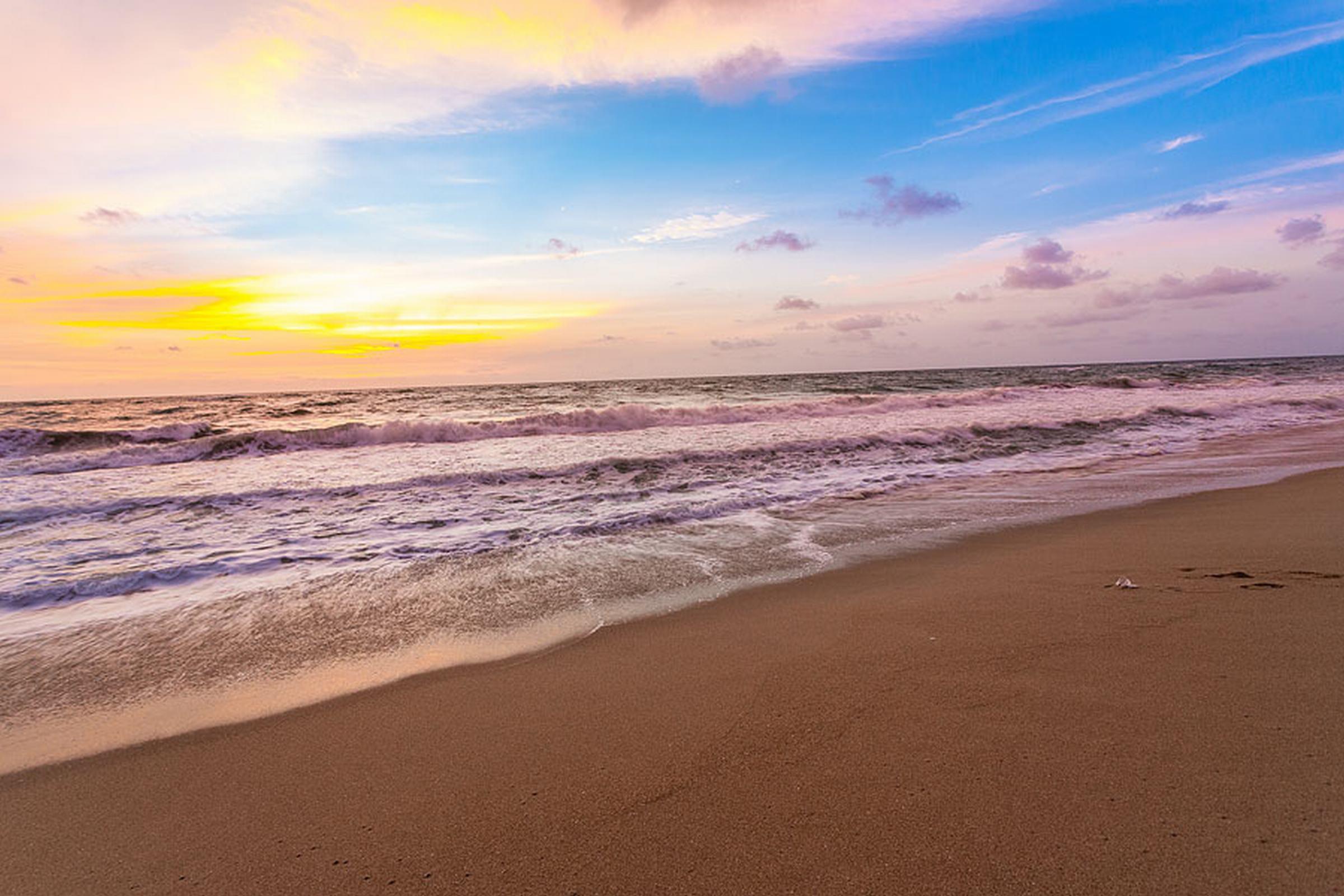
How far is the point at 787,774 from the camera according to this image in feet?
8.38

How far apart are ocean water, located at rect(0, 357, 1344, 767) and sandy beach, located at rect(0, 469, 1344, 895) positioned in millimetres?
798

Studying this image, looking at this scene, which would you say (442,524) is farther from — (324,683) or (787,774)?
(787,774)

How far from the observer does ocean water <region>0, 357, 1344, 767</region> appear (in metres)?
4.34

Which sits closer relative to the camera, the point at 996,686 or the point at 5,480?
the point at 996,686

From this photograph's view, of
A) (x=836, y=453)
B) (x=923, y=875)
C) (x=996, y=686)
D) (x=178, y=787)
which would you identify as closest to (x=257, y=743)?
(x=178, y=787)

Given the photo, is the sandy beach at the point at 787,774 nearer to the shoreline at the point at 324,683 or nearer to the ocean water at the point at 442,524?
the shoreline at the point at 324,683

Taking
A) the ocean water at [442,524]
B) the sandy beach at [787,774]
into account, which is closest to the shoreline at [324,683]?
the ocean water at [442,524]

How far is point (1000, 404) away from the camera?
29.6 metres

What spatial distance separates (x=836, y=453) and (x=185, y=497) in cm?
1267

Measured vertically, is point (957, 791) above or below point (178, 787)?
above

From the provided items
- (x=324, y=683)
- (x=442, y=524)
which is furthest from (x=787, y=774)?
(x=442, y=524)

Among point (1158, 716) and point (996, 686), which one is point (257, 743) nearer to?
point (996, 686)

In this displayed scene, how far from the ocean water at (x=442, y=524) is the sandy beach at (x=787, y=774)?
0.80 meters

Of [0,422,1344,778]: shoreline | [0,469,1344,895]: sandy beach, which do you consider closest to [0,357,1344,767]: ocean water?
[0,422,1344,778]: shoreline
